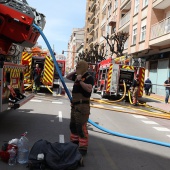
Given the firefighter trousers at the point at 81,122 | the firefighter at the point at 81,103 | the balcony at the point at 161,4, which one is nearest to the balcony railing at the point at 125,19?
the balcony at the point at 161,4

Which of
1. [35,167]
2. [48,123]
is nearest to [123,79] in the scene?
[48,123]

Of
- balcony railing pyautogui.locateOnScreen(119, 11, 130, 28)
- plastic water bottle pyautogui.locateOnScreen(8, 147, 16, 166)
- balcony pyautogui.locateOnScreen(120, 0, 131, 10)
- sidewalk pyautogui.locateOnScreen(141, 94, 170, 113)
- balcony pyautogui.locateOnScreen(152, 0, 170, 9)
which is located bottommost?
sidewalk pyautogui.locateOnScreen(141, 94, 170, 113)

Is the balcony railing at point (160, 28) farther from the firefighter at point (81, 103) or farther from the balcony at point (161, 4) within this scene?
the firefighter at point (81, 103)

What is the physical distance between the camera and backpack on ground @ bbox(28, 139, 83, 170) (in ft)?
13.9

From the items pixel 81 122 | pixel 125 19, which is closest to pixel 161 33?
pixel 125 19

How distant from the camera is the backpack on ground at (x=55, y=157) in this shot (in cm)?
423

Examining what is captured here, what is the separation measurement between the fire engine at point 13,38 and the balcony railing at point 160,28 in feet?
55.2

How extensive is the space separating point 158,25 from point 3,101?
20053mm

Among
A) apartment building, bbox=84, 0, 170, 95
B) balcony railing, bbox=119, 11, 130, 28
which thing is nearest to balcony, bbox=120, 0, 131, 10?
balcony railing, bbox=119, 11, 130, 28

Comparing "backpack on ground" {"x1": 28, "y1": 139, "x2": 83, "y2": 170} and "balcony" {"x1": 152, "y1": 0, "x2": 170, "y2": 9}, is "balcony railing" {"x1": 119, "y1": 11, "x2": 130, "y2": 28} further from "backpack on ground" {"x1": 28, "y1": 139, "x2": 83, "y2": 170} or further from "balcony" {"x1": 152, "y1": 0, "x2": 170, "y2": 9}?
"backpack on ground" {"x1": 28, "y1": 139, "x2": 83, "y2": 170}

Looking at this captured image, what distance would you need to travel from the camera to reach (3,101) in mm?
6191

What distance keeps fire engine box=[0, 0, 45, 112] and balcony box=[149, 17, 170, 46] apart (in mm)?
16196

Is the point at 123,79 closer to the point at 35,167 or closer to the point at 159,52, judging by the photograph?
the point at 159,52

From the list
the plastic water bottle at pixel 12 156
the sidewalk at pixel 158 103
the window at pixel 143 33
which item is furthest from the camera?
the window at pixel 143 33
